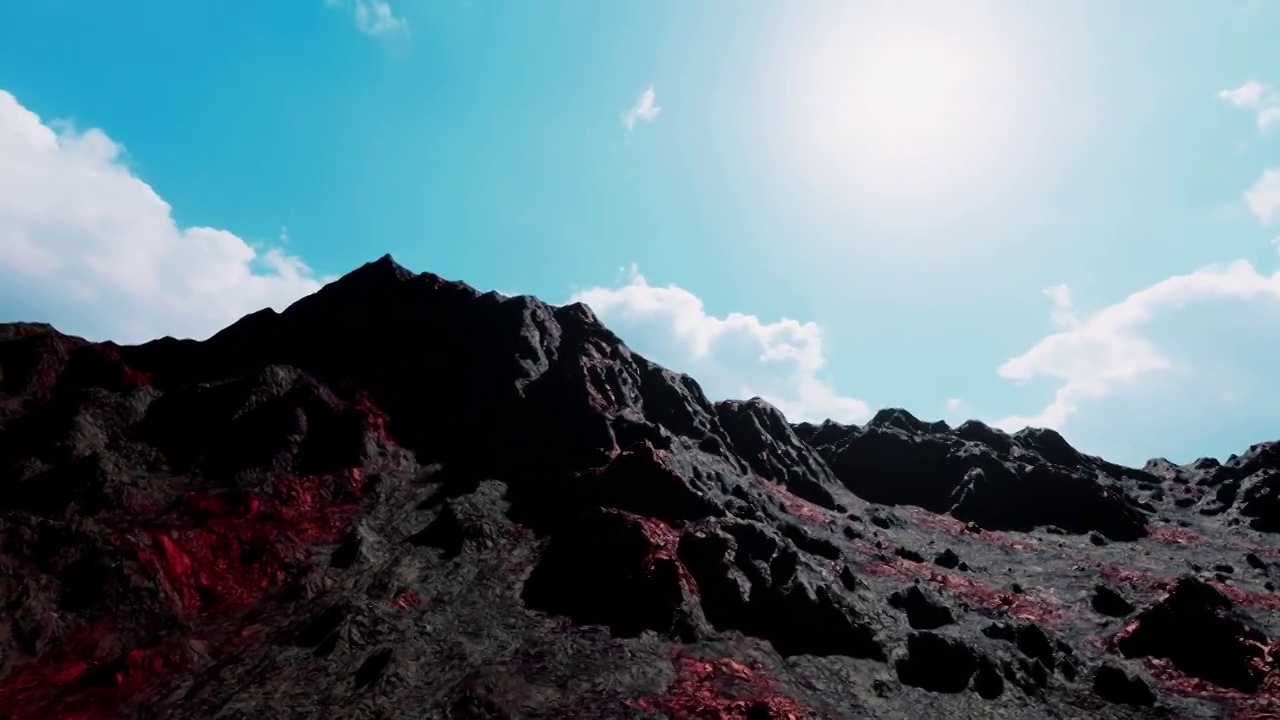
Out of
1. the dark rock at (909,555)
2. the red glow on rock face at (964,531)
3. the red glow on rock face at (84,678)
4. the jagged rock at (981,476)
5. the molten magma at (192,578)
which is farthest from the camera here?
the jagged rock at (981,476)

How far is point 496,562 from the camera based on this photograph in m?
46.6

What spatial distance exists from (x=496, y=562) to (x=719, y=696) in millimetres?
19322

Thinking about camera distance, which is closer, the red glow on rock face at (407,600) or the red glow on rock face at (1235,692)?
the red glow on rock face at (1235,692)

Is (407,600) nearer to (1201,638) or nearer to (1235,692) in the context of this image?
(1235,692)

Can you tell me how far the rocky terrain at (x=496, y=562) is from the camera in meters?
33.5

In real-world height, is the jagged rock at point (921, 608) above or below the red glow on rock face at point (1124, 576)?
below

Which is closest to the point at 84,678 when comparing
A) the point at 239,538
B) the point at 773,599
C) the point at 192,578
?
the point at 192,578

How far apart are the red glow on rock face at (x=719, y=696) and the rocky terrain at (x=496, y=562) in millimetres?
176

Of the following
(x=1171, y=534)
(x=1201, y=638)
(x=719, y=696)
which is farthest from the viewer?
(x=1171, y=534)

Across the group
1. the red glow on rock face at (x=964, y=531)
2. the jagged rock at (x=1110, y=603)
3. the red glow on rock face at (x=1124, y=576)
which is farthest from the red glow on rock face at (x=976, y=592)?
the red glow on rock face at (x=964, y=531)

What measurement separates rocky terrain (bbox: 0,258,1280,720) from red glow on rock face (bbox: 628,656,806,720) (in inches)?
6.9

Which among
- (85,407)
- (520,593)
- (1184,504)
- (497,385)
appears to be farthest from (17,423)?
(1184,504)

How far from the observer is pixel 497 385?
72.1 m

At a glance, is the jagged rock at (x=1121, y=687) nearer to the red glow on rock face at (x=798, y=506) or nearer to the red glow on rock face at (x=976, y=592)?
the red glow on rock face at (x=976, y=592)
